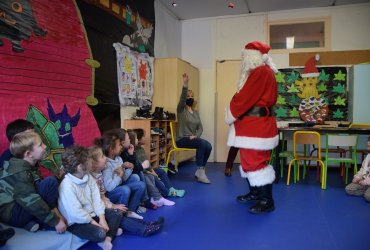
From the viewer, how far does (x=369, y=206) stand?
3287mm

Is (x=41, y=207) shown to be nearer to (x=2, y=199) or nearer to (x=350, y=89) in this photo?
(x=2, y=199)

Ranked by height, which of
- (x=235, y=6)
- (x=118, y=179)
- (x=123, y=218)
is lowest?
(x=123, y=218)

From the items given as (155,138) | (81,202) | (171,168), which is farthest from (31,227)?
(171,168)

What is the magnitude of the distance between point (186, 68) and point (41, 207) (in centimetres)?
402

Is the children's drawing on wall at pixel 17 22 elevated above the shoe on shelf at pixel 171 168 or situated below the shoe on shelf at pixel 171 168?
above

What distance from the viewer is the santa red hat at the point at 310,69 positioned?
5.80 m

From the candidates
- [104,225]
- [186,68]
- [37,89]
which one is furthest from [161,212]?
[186,68]

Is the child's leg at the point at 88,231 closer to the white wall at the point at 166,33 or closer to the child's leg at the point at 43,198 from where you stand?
the child's leg at the point at 43,198

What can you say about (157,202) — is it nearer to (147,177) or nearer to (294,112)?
(147,177)

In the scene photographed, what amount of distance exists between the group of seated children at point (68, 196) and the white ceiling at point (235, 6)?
12.6 feet

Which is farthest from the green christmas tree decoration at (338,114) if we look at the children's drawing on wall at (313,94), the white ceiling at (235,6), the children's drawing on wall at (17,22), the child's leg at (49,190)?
the child's leg at (49,190)

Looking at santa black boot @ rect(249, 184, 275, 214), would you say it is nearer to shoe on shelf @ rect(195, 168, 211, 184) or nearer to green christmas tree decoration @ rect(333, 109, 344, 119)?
shoe on shelf @ rect(195, 168, 211, 184)

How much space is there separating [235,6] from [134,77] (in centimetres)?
248

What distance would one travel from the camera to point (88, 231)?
2.12 m
